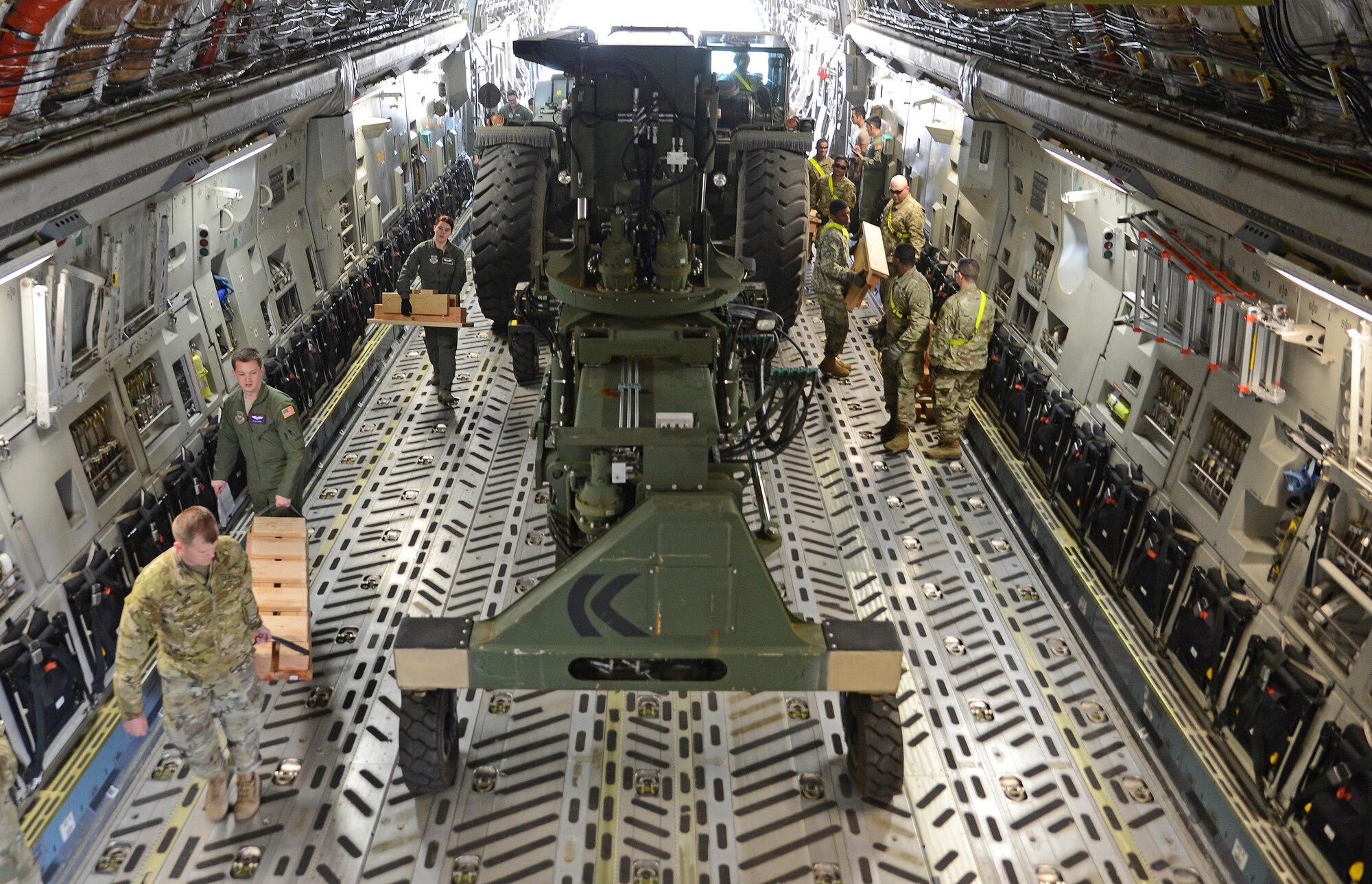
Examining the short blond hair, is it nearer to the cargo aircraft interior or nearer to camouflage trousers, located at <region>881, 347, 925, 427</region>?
the cargo aircraft interior

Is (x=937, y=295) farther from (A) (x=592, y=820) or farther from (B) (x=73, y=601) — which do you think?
(B) (x=73, y=601)

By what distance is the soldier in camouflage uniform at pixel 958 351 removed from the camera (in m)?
6.80

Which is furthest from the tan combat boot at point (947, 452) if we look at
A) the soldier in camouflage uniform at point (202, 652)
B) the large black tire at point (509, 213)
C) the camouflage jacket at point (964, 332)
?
the soldier in camouflage uniform at point (202, 652)

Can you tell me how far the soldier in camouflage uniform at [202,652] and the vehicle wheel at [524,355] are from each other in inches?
169

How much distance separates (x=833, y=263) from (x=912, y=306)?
1313mm

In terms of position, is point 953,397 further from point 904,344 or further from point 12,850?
point 12,850

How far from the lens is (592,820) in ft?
13.5

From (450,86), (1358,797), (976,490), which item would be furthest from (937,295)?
(450,86)

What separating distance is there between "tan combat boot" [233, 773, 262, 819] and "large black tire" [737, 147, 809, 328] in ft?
16.4

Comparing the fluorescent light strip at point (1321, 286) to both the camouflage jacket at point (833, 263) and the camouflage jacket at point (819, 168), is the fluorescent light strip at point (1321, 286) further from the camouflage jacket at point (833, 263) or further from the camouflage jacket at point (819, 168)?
the camouflage jacket at point (819, 168)

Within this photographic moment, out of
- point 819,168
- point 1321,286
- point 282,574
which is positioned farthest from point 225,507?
point 819,168

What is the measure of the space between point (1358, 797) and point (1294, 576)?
39.0 inches

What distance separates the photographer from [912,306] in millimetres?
7113

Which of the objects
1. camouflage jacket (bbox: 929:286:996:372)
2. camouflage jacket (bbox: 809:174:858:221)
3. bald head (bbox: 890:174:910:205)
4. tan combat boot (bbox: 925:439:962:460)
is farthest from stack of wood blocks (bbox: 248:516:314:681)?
camouflage jacket (bbox: 809:174:858:221)
